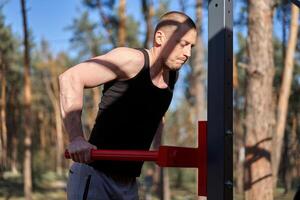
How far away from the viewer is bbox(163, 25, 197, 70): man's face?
1815 millimetres

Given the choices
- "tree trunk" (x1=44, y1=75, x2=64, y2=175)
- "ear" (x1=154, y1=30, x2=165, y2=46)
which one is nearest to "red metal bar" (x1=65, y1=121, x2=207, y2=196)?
"ear" (x1=154, y1=30, x2=165, y2=46)

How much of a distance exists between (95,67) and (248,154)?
11.8 feet

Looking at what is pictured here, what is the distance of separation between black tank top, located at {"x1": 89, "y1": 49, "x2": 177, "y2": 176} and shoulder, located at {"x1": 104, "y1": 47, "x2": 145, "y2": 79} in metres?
0.02

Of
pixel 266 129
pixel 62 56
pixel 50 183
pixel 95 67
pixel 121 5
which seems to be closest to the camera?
pixel 95 67

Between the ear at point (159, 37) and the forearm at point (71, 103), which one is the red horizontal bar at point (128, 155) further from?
the ear at point (159, 37)

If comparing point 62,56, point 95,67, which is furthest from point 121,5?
point 62,56

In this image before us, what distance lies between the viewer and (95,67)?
5.78 ft

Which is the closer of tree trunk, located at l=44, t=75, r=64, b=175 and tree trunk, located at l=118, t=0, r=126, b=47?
tree trunk, located at l=118, t=0, r=126, b=47

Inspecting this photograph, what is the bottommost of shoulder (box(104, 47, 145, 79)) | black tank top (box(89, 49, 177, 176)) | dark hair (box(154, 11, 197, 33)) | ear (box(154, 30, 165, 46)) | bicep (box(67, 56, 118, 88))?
black tank top (box(89, 49, 177, 176))

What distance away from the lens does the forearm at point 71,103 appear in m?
1.68

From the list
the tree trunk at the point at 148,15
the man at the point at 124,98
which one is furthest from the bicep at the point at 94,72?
the tree trunk at the point at 148,15

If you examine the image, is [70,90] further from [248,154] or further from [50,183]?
[50,183]

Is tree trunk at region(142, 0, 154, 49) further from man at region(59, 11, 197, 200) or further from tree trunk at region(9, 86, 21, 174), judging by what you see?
tree trunk at region(9, 86, 21, 174)

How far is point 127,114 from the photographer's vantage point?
1.90m
